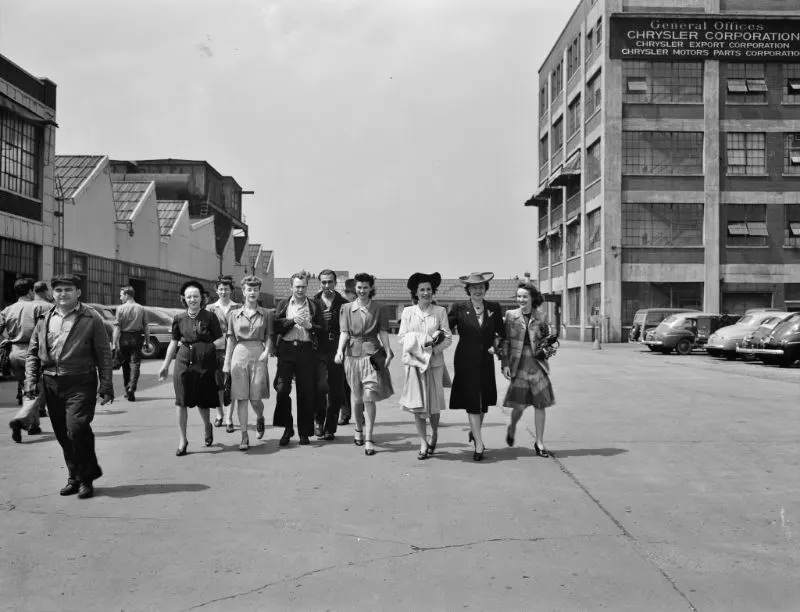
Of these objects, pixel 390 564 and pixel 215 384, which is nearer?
pixel 390 564

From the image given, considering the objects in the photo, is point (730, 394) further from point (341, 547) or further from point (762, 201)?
point (762, 201)

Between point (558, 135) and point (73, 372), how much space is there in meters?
48.4

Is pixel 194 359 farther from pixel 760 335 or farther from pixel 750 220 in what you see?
pixel 750 220

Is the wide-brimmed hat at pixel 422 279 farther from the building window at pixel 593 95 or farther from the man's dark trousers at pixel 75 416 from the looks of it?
the building window at pixel 593 95

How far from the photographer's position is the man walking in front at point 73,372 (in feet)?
19.2

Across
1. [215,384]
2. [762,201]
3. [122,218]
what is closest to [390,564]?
[215,384]

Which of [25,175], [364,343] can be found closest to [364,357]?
[364,343]

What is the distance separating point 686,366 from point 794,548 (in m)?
18.2

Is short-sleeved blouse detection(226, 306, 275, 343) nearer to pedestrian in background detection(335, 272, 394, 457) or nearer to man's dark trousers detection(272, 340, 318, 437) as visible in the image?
man's dark trousers detection(272, 340, 318, 437)

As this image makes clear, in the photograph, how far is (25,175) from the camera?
78.3 feet

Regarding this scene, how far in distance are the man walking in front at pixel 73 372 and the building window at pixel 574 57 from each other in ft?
141

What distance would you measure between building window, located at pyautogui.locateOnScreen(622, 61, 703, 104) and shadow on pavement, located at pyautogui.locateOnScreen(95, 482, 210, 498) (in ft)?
123

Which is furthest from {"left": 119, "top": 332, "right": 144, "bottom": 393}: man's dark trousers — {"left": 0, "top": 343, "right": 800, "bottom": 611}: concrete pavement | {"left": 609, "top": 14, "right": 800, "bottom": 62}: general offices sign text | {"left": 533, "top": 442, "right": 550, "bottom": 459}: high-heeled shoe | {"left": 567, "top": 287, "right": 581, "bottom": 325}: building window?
{"left": 567, "top": 287, "right": 581, "bottom": 325}: building window

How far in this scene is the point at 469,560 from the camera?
428 cm
